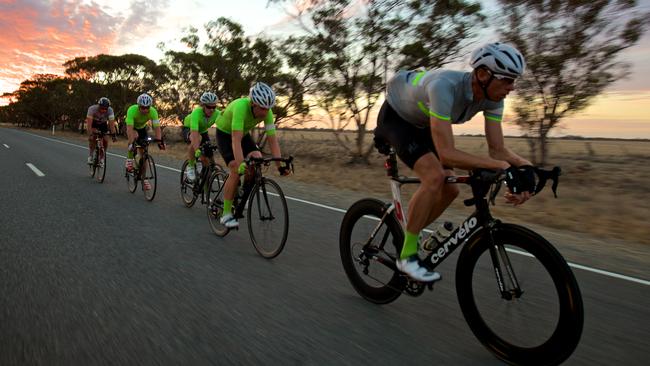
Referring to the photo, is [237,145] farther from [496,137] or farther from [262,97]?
[496,137]

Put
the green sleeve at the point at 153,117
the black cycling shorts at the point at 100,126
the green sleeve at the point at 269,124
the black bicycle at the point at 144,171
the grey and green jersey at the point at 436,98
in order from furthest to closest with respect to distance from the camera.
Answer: the black cycling shorts at the point at 100,126 → the green sleeve at the point at 153,117 → the black bicycle at the point at 144,171 → the green sleeve at the point at 269,124 → the grey and green jersey at the point at 436,98

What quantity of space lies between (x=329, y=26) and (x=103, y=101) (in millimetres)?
9824

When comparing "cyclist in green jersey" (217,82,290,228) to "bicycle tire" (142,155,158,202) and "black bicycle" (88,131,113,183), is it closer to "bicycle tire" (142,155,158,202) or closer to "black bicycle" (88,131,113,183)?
"bicycle tire" (142,155,158,202)

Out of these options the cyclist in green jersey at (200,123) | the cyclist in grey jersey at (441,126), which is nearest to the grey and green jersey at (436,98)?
the cyclist in grey jersey at (441,126)

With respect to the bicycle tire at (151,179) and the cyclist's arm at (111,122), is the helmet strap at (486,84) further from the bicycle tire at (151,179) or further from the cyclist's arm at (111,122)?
the cyclist's arm at (111,122)

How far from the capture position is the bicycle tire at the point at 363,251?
11.5ft

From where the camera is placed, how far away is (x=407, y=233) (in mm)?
3303

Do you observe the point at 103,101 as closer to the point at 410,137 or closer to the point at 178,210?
the point at 178,210

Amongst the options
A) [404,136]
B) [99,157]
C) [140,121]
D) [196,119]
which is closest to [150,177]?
[140,121]

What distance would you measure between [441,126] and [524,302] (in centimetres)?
118

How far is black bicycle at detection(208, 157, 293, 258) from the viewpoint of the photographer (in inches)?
195

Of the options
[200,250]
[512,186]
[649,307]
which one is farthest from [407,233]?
[200,250]

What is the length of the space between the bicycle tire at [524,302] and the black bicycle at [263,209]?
93.7 inches

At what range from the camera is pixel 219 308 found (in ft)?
11.2
